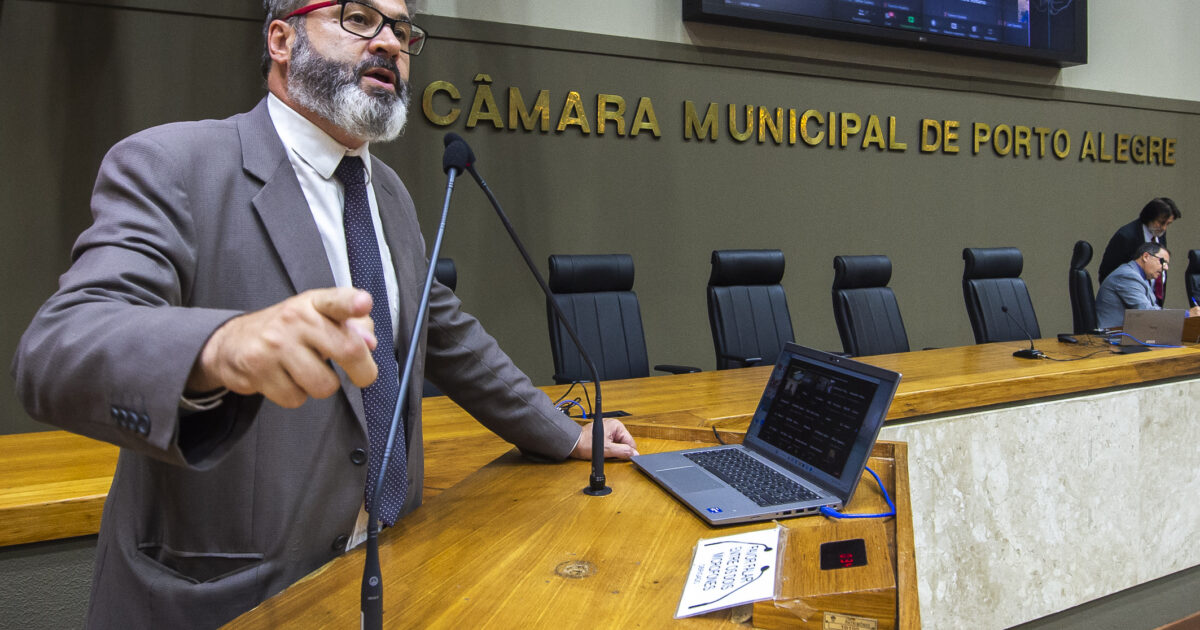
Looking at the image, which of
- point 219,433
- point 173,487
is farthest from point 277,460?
point 219,433

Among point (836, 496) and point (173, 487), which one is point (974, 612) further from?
point (173, 487)

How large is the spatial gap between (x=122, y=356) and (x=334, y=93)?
56cm

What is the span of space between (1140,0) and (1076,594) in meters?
6.04

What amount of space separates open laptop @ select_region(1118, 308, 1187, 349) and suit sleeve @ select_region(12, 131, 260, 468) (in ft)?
12.1

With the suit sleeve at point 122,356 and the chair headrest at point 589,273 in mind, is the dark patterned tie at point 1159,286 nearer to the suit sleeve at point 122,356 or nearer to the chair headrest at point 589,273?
the chair headrest at point 589,273

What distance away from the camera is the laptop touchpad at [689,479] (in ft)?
3.94

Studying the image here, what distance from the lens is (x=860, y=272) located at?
4023 millimetres

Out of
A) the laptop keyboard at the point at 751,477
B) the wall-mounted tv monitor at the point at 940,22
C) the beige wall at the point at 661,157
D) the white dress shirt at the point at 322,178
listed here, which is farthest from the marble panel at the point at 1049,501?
the wall-mounted tv monitor at the point at 940,22

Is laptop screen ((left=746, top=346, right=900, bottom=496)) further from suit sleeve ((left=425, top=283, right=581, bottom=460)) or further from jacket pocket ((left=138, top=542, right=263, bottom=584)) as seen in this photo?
Answer: jacket pocket ((left=138, top=542, right=263, bottom=584))

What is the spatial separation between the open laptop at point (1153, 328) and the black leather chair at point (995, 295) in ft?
2.42

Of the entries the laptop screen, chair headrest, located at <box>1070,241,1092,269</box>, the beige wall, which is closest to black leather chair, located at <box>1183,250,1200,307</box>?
the beige wall

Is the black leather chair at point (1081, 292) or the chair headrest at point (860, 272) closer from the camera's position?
→ the chair headrest at point (860, 272)

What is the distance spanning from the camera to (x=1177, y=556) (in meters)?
2.59

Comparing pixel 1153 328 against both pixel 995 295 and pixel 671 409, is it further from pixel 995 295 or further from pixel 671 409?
pixel 671 409
